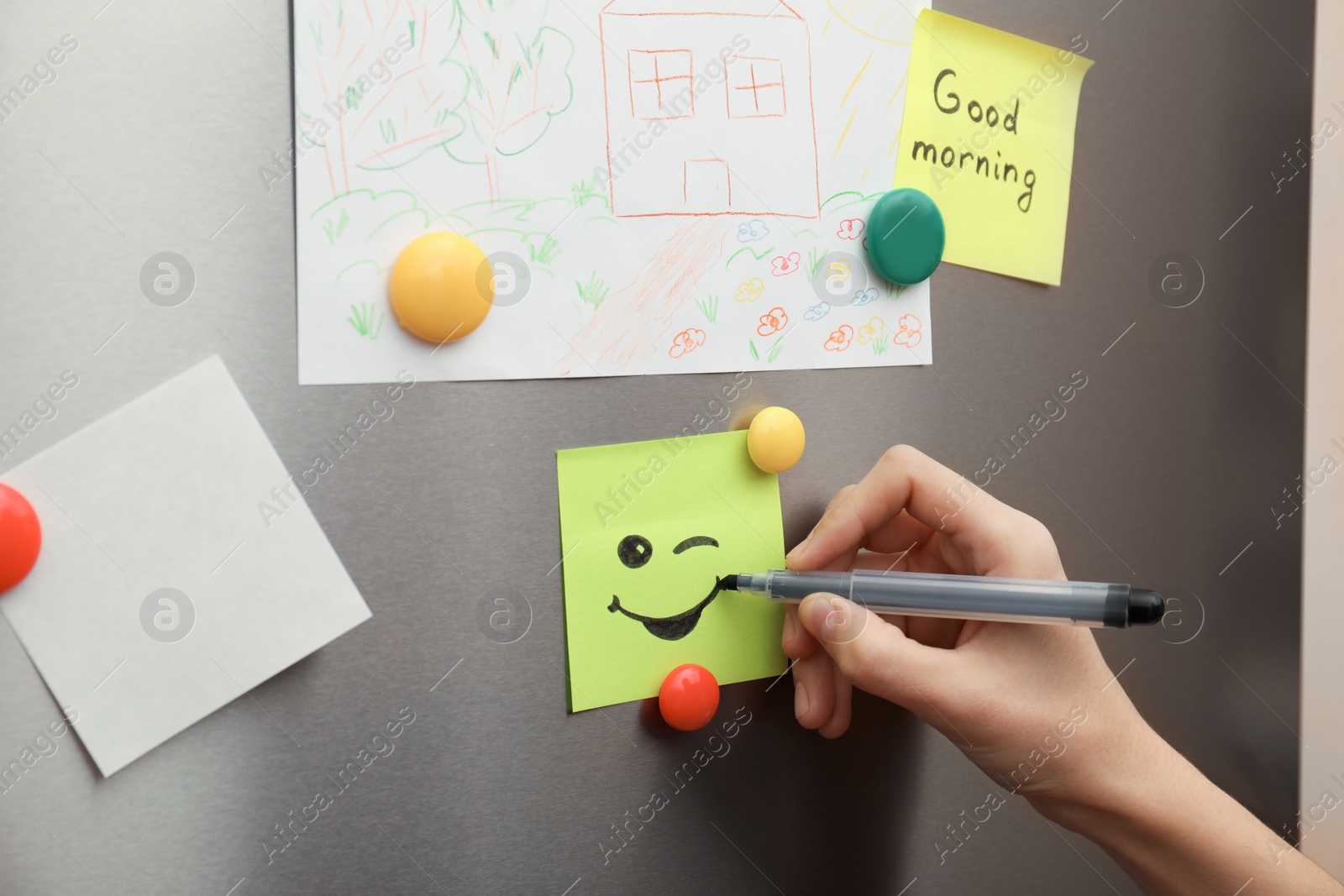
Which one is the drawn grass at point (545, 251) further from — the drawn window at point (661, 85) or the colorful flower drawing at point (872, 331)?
the colorful flower drawing at point (872, 331)

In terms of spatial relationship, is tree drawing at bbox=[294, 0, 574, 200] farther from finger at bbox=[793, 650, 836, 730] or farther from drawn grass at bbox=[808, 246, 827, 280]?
finger at bbox=[793, 650, 836, 730]

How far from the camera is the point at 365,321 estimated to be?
382mm

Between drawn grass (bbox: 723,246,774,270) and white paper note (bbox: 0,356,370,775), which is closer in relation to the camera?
white paper note (bbox: 0,356,370,775)

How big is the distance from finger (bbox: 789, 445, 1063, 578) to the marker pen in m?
0.02

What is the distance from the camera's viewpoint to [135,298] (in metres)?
0.35

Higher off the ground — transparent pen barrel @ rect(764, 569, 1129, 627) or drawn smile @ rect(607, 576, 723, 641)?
transparent pen barrel @ rect(764, 569, 1129, 627)

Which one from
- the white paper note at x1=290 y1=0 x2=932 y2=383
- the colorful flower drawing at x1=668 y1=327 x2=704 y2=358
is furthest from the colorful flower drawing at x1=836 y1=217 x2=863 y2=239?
the colorful flower drawing at x1=668 y1=327 x2=704 y2=358

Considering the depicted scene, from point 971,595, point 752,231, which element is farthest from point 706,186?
point 971,595

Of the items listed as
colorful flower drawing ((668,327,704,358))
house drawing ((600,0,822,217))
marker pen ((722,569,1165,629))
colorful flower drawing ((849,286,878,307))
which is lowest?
marker pen ((722,569,1165,629))

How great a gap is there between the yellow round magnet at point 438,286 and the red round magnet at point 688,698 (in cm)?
21

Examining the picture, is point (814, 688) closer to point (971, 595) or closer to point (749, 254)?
point (971, 595)

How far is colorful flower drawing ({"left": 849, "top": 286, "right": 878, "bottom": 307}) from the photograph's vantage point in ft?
1.56

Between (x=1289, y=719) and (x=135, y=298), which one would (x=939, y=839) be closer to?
(x=1289, y=719)

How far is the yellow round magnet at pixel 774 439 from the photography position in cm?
45
